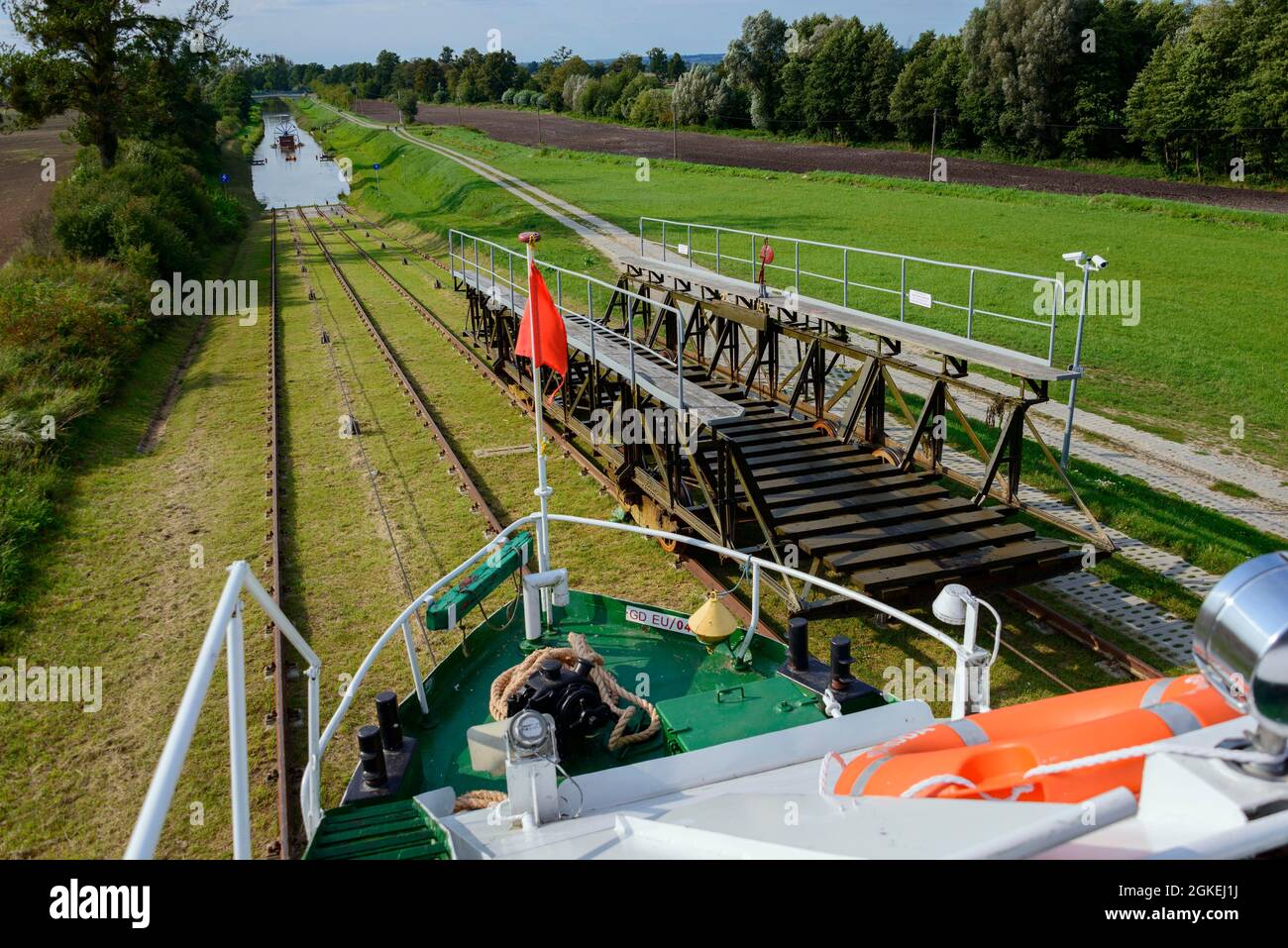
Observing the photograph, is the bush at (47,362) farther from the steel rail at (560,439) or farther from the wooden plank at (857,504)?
the wooden plank at (857,504)

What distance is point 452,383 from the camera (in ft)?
57.5

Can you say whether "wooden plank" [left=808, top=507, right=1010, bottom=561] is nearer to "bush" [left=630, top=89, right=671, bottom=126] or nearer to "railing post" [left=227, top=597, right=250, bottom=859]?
"railing post" [left=227, top=597, right=250, bottom=859]

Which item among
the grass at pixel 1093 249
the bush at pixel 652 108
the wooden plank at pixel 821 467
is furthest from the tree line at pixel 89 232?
the bush at pixel 652 108

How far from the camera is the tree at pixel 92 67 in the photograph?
111 feet

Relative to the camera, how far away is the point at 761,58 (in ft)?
244

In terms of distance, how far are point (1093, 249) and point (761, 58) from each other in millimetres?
51601

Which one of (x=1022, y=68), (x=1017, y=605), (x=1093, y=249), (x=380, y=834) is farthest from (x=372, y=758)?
(x=1022, y=68)

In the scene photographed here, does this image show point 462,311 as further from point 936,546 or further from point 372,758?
point 372,758

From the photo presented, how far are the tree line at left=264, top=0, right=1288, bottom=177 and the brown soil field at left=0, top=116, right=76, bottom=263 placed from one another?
3797 centimetres

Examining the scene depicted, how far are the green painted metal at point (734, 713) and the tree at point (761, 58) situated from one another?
7574 cm

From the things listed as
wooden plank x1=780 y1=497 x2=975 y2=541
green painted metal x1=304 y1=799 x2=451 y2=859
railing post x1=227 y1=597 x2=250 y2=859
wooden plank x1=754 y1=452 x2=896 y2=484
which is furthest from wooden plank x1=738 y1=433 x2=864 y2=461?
railing post x1=227 y1=597 x2=250 y2=859

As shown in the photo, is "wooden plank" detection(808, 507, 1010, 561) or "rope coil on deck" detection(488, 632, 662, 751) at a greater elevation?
"wooden plank" detection(808, 507, 1010, 561)

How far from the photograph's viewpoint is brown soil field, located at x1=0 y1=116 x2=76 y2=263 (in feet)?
104

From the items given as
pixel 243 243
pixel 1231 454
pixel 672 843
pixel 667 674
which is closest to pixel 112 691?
pixel 667 674
